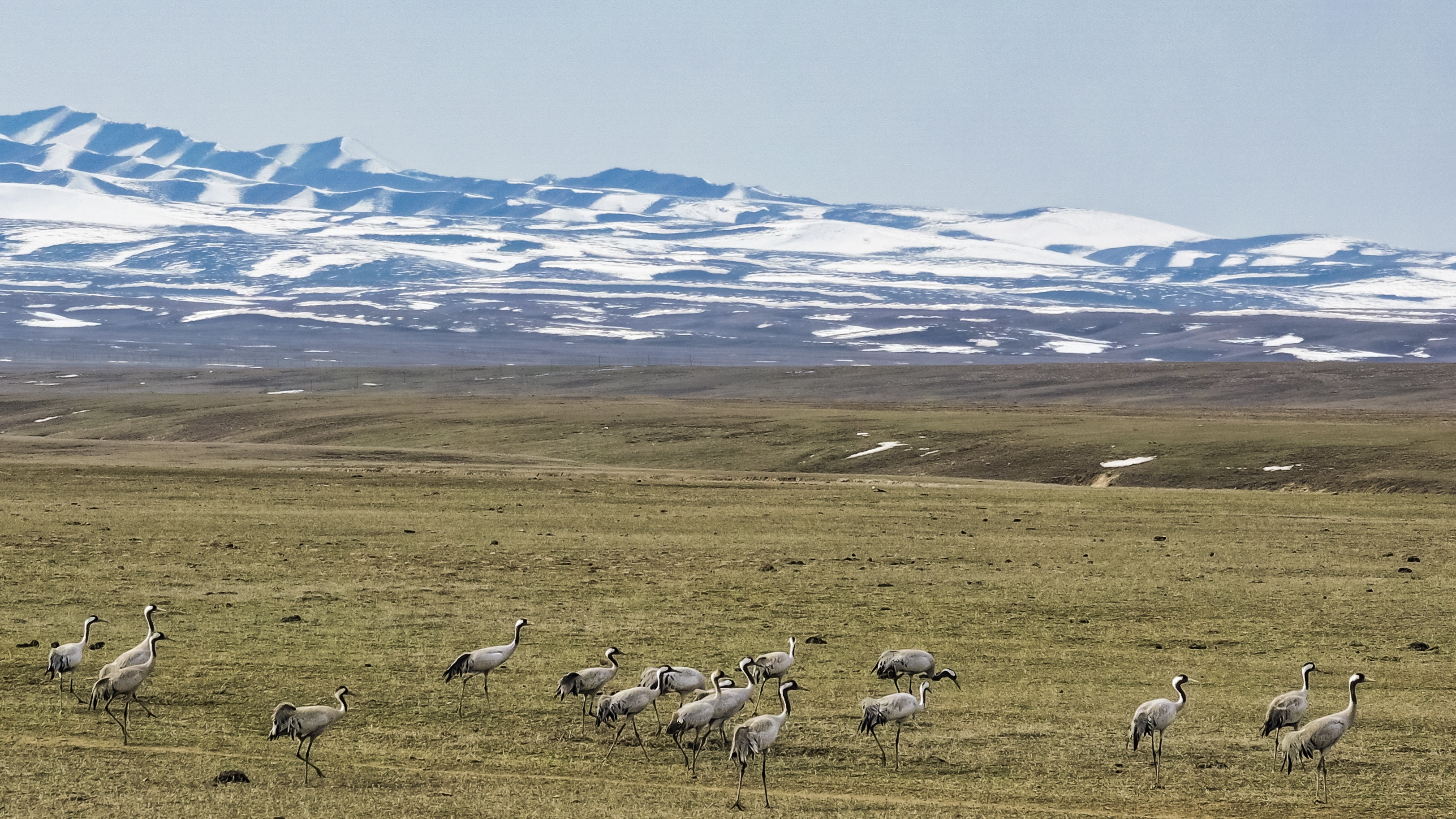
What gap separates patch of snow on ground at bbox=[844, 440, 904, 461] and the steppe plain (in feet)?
6.94

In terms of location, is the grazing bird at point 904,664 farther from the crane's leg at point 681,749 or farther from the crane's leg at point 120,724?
the crane's leg at point 120,724

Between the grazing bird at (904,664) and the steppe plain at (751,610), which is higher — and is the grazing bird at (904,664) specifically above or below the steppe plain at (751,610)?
above

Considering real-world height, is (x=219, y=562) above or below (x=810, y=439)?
above

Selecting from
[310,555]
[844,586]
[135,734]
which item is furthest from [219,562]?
[135,734]

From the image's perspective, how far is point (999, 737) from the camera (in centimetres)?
1688

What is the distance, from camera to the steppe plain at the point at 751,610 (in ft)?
49.4

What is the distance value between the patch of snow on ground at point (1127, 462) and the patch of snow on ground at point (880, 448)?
11037 millimetres

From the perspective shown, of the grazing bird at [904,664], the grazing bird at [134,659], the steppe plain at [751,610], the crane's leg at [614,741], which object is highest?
the grazing bird at [134,659]

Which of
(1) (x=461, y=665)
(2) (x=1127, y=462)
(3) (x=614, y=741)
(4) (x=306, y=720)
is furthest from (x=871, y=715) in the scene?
(2) (x=1127, y=462)

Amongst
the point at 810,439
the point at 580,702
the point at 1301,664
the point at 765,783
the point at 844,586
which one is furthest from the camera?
the point at 810,439

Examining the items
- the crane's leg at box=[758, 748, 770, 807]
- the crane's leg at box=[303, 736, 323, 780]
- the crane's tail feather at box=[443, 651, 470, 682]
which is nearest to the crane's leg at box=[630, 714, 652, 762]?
the crane's leg at box=[758, 748, 770, 807]

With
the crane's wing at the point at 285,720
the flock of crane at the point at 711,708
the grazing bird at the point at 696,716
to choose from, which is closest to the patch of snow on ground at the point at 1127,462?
the flock of crane at the point at 711,708

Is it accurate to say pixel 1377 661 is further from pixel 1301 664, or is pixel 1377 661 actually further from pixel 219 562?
pixel 219 562

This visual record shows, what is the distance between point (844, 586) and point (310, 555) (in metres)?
11.0
